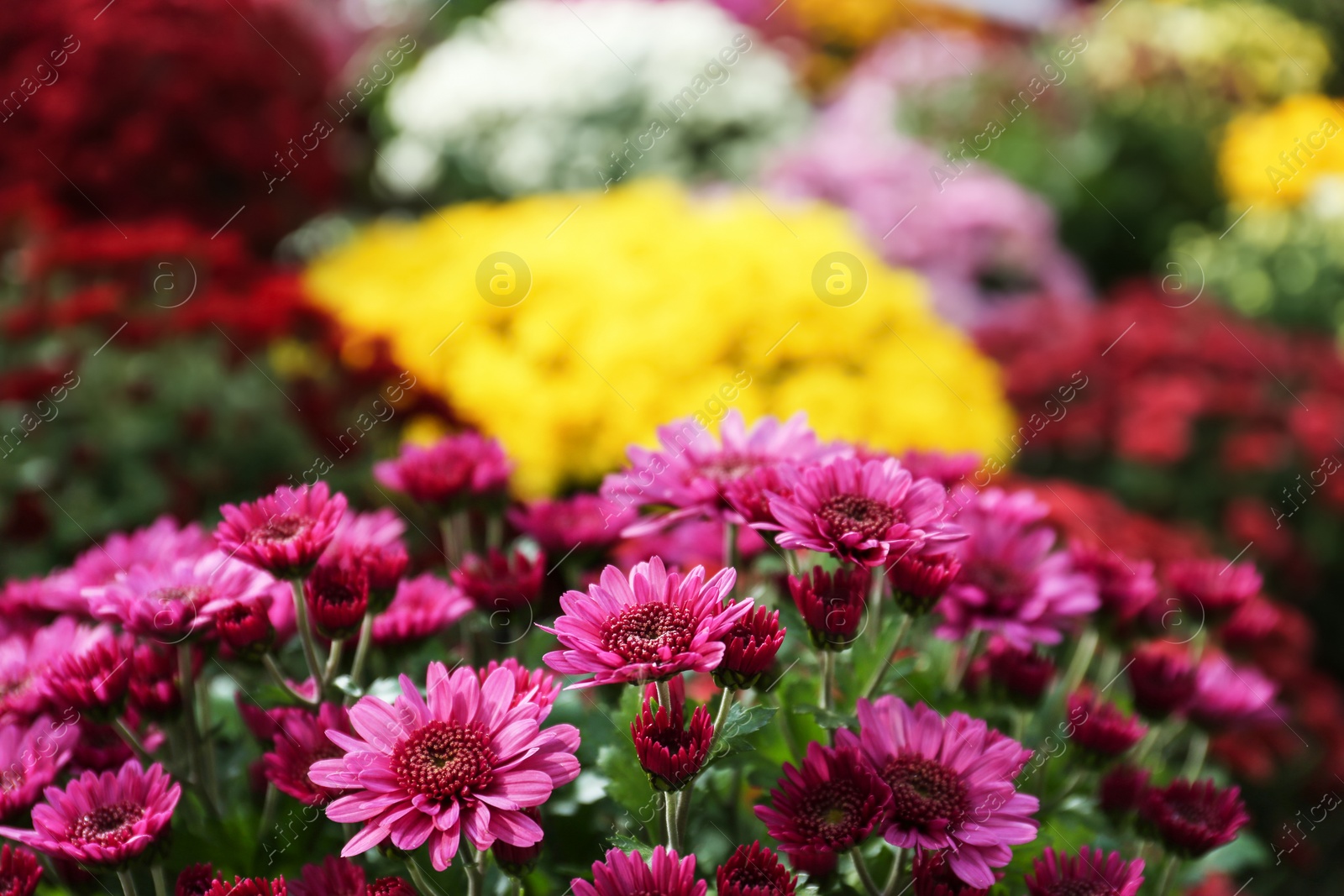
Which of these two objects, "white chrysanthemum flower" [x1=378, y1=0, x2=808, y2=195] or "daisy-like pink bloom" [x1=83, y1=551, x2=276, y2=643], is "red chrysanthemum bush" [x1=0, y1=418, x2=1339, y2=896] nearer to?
"daisy-like pink bloom" [x1=83, y1=551, x2=276, y2=643]

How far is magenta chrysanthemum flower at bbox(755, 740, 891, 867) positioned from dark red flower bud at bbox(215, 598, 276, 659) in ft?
1.67

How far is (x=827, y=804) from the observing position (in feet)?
2.95

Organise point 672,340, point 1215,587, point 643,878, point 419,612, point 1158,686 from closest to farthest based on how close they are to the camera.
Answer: point 643,878
point 419,612
point 1158,686
point 1215,587
point 672,340

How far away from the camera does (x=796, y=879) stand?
0.89 metres

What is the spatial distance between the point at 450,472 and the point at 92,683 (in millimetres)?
449

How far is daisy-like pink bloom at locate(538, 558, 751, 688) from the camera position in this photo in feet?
2.69

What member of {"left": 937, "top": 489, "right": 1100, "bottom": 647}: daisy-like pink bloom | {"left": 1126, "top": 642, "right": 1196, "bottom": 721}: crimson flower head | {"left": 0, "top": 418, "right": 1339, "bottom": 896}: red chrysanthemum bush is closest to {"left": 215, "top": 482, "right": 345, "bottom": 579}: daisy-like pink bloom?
{"left": 0, "top": 418, "right": 1339, "bottom": 896}: red chrysanthemum bush

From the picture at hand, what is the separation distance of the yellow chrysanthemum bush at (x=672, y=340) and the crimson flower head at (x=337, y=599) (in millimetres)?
1280

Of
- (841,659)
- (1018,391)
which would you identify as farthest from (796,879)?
(1018,391)

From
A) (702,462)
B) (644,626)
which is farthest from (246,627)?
(702,462)

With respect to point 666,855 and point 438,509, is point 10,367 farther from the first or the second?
point 666,855

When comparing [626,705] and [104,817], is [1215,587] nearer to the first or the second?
[626,705]

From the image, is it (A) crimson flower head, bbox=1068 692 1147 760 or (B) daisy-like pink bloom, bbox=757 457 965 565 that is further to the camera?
(A) crimson flower head, bbox=1068 692 1147 760

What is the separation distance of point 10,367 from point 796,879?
2.50m
